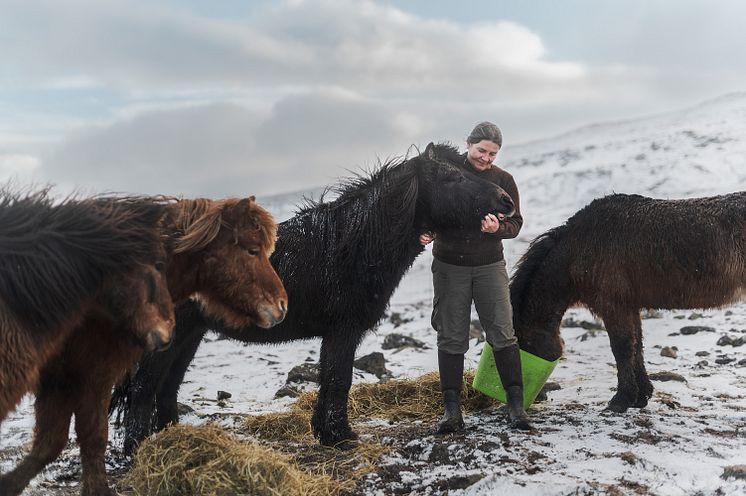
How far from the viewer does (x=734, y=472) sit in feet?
12.9

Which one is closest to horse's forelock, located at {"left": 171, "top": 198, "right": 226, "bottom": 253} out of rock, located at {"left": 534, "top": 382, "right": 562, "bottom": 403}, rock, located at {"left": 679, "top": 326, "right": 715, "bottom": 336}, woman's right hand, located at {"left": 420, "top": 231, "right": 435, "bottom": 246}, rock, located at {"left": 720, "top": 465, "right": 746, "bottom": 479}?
woman's right hand, located at {"left": 420, "top": 231, "right": 435, "bottom": 246}

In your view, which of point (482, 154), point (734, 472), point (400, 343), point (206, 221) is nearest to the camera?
point (206, 221)

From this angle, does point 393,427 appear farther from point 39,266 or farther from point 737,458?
point 39,266

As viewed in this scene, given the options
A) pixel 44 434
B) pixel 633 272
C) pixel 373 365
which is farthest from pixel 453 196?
pixel 373 365

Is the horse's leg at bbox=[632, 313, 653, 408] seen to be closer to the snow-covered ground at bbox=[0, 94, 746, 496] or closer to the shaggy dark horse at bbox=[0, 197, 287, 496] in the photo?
the snow-covered ground at bbox=[0, 94, 746, 496]

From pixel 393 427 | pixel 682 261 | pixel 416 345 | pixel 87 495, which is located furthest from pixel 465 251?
pixel 416 345

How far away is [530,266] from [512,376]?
4.10ft

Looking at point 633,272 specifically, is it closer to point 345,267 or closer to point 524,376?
point 524,376

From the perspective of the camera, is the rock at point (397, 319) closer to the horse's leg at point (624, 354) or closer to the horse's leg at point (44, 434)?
the horse's leg at point (624, 354)

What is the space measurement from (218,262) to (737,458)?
359 centimetres

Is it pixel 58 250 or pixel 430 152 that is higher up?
pixel 430 152

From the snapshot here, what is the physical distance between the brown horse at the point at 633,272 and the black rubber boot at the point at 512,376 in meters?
0.62

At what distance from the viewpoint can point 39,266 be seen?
121 inches

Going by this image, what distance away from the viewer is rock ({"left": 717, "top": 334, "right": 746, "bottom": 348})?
26.4 feet
